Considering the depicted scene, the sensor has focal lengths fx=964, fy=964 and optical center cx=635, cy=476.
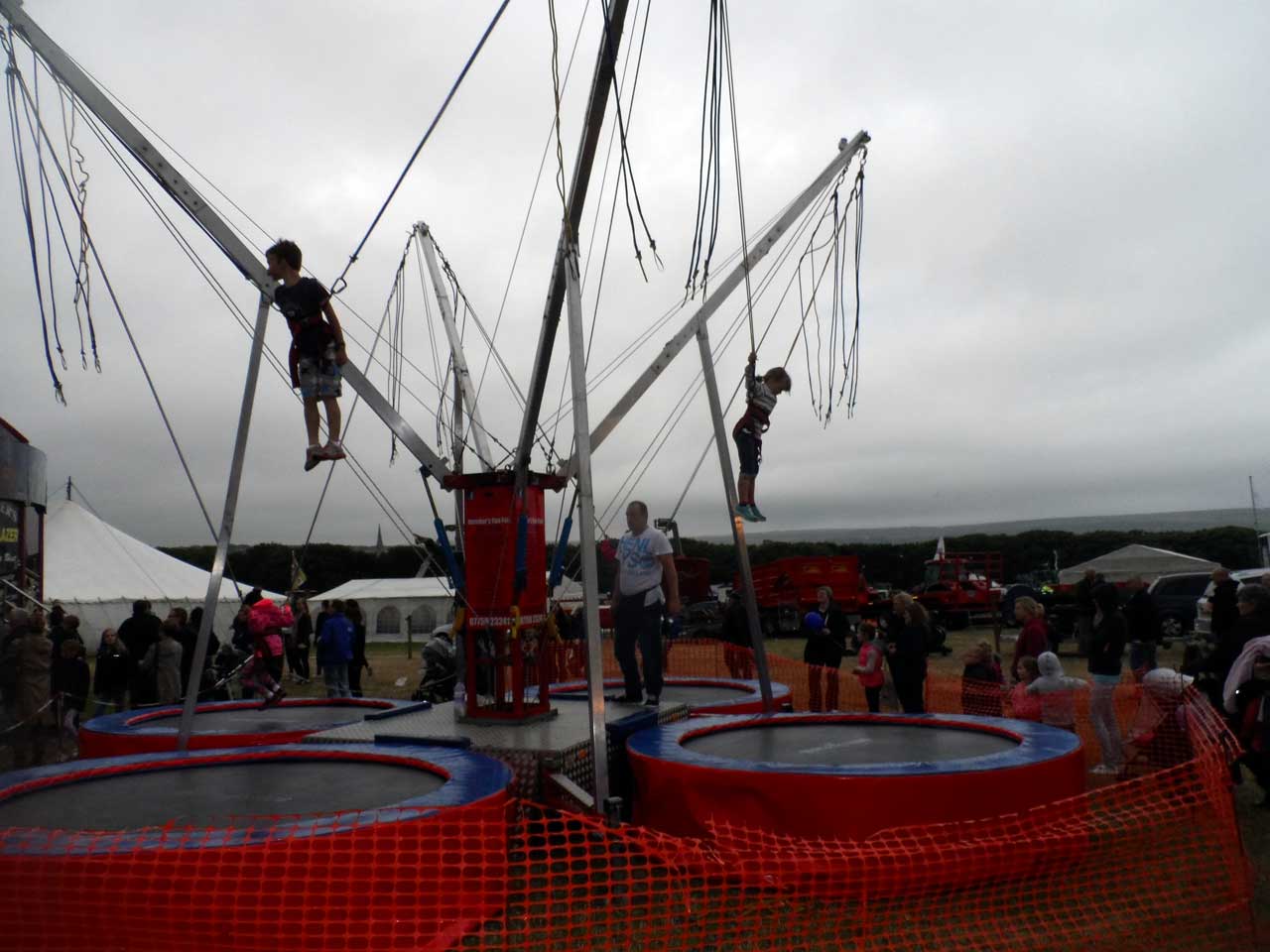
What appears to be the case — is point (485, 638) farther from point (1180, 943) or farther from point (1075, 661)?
point (1075, 661)

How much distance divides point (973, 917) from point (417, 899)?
2.09 m

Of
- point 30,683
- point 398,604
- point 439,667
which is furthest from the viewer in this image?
point 398,604

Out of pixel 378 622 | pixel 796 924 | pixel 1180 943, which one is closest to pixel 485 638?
pixel 796 924

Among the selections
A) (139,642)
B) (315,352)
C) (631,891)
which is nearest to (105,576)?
(139,642)

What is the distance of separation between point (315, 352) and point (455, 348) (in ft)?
11.0

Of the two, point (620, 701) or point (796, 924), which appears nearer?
point (796, 924)

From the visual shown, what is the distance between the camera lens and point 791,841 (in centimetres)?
414

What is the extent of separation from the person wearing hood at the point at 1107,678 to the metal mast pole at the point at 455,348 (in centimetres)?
446

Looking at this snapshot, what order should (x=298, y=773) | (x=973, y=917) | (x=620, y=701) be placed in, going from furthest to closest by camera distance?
(x=620, y=701) → (x=298, y=773) → (x=973, y=917)

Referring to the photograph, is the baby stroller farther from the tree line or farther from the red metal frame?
the tree line

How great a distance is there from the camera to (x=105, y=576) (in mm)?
17188

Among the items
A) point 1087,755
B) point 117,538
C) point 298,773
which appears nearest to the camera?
point 298,773

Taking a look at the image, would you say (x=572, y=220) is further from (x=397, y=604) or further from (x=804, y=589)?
(x=397, y=604)

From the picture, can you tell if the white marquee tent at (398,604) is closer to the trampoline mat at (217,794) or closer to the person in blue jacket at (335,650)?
the person in blue jacket at (335,650)
